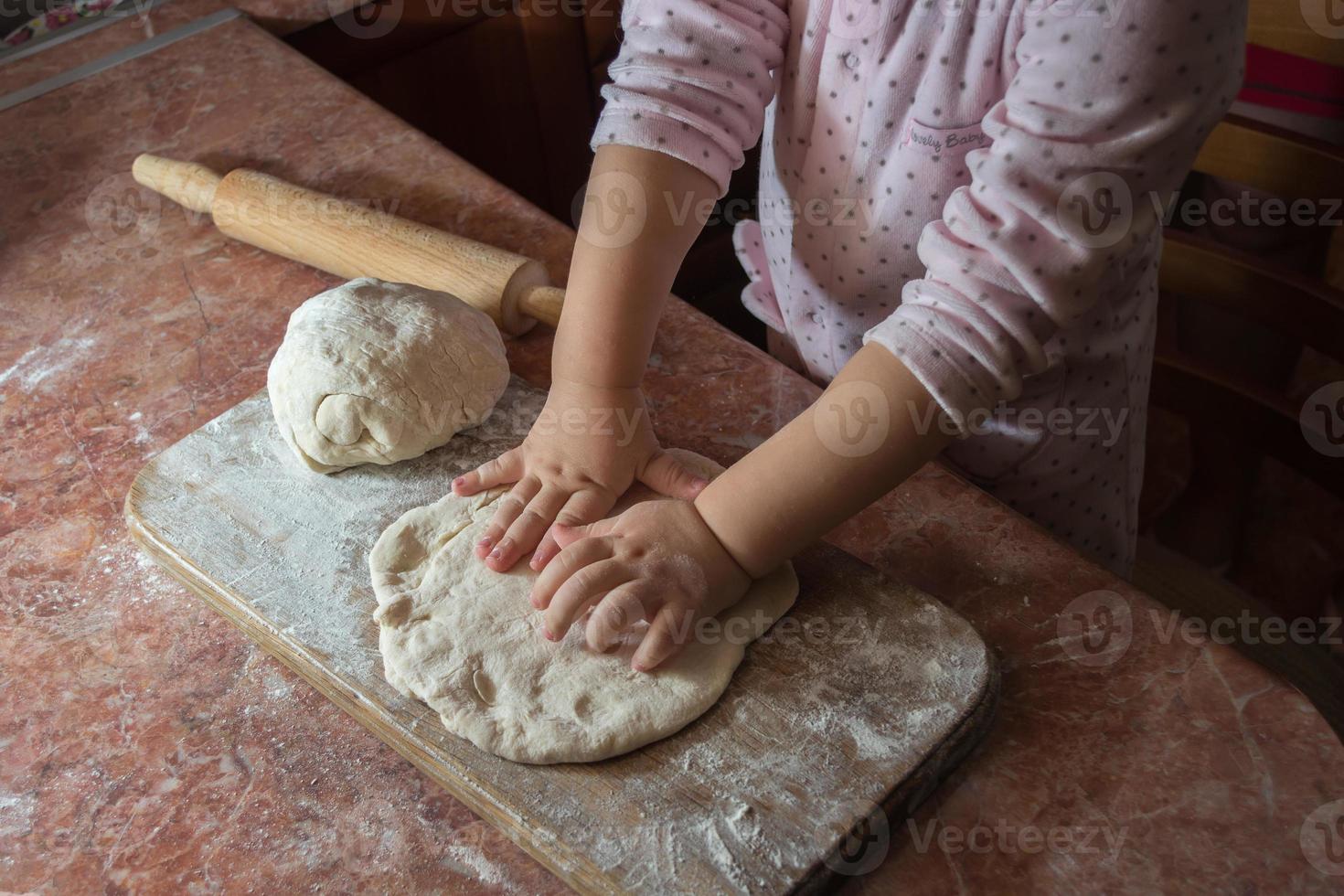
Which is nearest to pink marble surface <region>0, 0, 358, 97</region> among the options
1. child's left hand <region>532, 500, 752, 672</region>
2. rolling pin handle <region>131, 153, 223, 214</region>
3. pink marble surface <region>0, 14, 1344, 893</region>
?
rolling pin handle <region>131, 153, 223, 214</region>

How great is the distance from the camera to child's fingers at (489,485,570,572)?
0.86m

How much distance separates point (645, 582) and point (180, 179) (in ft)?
2.90

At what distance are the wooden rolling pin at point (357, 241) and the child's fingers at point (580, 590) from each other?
0.36 metres

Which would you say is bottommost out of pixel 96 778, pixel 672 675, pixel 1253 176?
pixel 96 778

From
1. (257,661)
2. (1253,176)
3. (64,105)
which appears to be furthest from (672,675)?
(64,105)

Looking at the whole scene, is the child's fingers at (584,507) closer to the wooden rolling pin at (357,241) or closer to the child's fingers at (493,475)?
the child's fingers at (493,475)

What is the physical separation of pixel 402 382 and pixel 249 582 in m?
0.22

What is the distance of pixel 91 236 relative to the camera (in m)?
1.29

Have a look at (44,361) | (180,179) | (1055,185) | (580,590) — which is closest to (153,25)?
(180,179)

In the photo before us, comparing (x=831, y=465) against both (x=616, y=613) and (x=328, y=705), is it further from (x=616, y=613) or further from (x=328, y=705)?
(x=328, y=705)

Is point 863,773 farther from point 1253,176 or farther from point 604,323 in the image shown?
point 1253,176

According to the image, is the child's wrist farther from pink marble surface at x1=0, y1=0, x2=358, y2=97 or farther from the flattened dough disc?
pink marble surface at x1=0, y1=0, x2=358, y2=97

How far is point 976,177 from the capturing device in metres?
0.81

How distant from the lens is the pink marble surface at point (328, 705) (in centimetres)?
69
